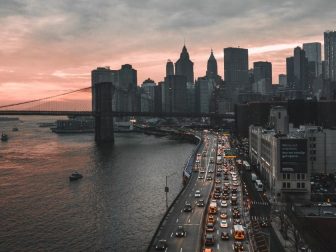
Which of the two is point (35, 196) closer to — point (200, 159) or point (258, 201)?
point (258, 201)

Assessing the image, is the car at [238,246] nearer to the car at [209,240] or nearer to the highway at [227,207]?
the highway at [227,207]

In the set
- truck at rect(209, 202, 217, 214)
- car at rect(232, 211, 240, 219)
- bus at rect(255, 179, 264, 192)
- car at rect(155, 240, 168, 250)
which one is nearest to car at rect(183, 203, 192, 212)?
truck at rect(209, 202, 217, 214)

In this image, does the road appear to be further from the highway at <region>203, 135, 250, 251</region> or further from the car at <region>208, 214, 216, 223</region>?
the car at <region>208, 214, 216, 223</region>

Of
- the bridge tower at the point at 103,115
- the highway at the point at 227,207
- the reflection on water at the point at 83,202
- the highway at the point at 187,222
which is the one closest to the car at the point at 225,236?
the highway at the point at 227,207

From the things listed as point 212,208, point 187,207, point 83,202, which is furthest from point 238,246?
point 83,202

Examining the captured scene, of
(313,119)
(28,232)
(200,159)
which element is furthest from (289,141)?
(313,119)

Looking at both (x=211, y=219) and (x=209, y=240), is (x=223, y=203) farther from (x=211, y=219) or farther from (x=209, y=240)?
(x=209, y=240)

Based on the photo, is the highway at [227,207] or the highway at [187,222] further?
the highway at [187,222]
